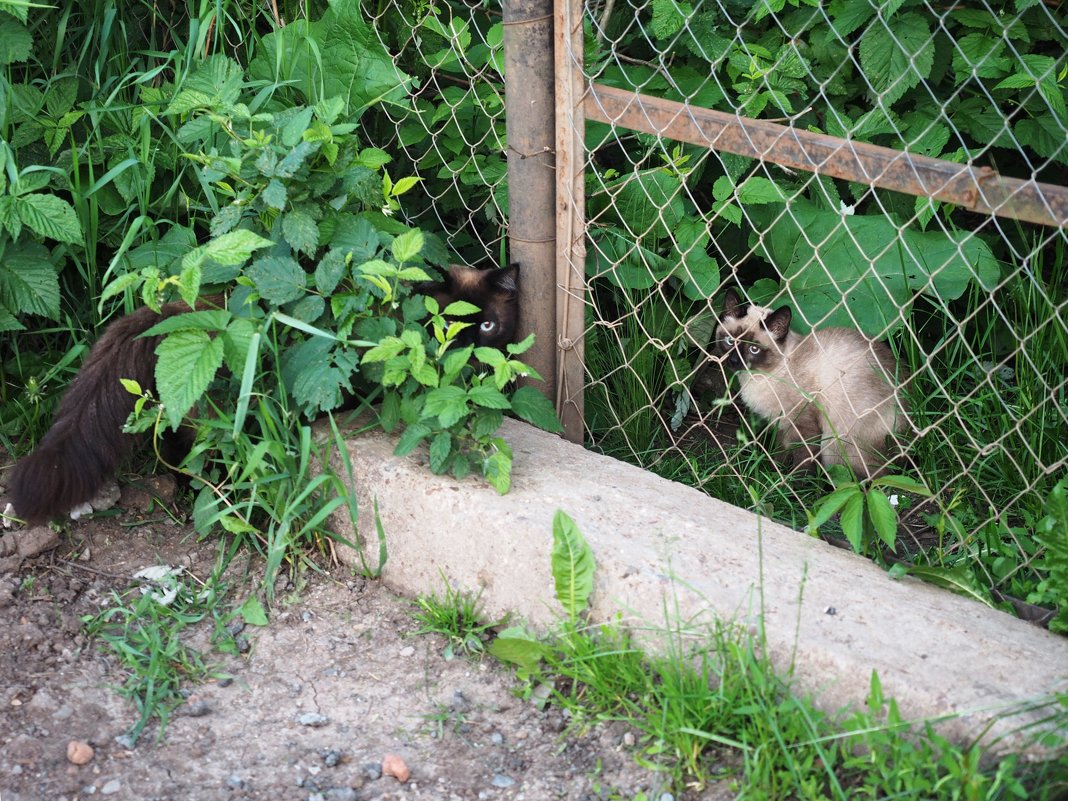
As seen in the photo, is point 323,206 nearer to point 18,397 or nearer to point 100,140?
point 100,140

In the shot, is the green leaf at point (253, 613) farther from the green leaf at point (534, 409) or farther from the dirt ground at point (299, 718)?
the green leaf at point (534, 409)

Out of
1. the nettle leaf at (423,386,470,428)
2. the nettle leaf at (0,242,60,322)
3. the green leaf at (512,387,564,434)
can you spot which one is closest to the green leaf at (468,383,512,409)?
the nettle leaf at (423,386,470,428)

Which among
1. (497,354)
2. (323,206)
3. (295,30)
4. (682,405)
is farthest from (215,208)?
(682,405)

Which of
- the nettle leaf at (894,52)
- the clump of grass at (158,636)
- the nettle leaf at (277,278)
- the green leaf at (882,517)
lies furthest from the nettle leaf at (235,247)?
the nettle leaf at (894,52)

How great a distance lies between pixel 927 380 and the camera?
3217 mm

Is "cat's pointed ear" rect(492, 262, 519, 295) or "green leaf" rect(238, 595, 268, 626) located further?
"cat's pointed ear" rect(492, 262, 519, 295)

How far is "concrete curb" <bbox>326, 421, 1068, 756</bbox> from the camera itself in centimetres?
194

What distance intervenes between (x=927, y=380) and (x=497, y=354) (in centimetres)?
150

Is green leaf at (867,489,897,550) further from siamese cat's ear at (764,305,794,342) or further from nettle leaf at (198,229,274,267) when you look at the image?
nettle leaf at (198,229,274,267)

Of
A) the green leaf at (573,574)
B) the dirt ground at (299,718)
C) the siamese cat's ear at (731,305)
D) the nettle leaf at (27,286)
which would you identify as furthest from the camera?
the siamese cat's ear at (731,305)

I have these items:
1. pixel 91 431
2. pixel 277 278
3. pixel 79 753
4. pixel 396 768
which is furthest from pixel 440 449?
pixel 79 753

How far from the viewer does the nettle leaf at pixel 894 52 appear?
9.71ft

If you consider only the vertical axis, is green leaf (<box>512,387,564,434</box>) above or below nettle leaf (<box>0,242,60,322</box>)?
above

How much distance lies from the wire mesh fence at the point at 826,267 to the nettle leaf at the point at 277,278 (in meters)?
0.82
